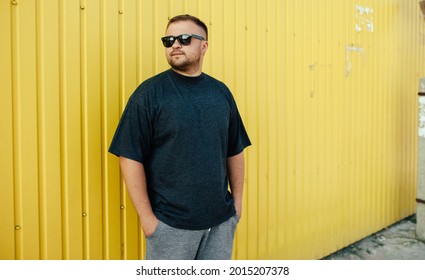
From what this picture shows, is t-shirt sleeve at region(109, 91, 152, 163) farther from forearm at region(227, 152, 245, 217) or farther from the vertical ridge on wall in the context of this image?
forearm at region(227, 152, 245, 217)

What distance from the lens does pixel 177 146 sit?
7.11 ft

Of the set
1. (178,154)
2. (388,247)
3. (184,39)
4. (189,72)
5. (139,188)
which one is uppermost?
(184,39)

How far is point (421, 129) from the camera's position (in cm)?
483

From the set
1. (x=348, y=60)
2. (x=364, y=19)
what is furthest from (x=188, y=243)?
(x=364, y=19)

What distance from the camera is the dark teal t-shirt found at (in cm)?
214

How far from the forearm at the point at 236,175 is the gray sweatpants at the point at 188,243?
25 centimetres

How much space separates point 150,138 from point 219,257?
79cm

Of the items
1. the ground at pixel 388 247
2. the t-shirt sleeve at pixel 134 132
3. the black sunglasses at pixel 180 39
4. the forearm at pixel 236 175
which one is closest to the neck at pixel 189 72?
the black sunglasses at pixel 180 39

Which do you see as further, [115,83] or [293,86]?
[293,86]

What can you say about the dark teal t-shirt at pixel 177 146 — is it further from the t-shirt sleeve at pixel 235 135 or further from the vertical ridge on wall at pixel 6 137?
the vertical ridge on wall at pixel 6 137

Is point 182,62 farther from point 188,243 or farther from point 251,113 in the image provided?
point 251,113

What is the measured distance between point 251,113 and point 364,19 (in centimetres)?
217
